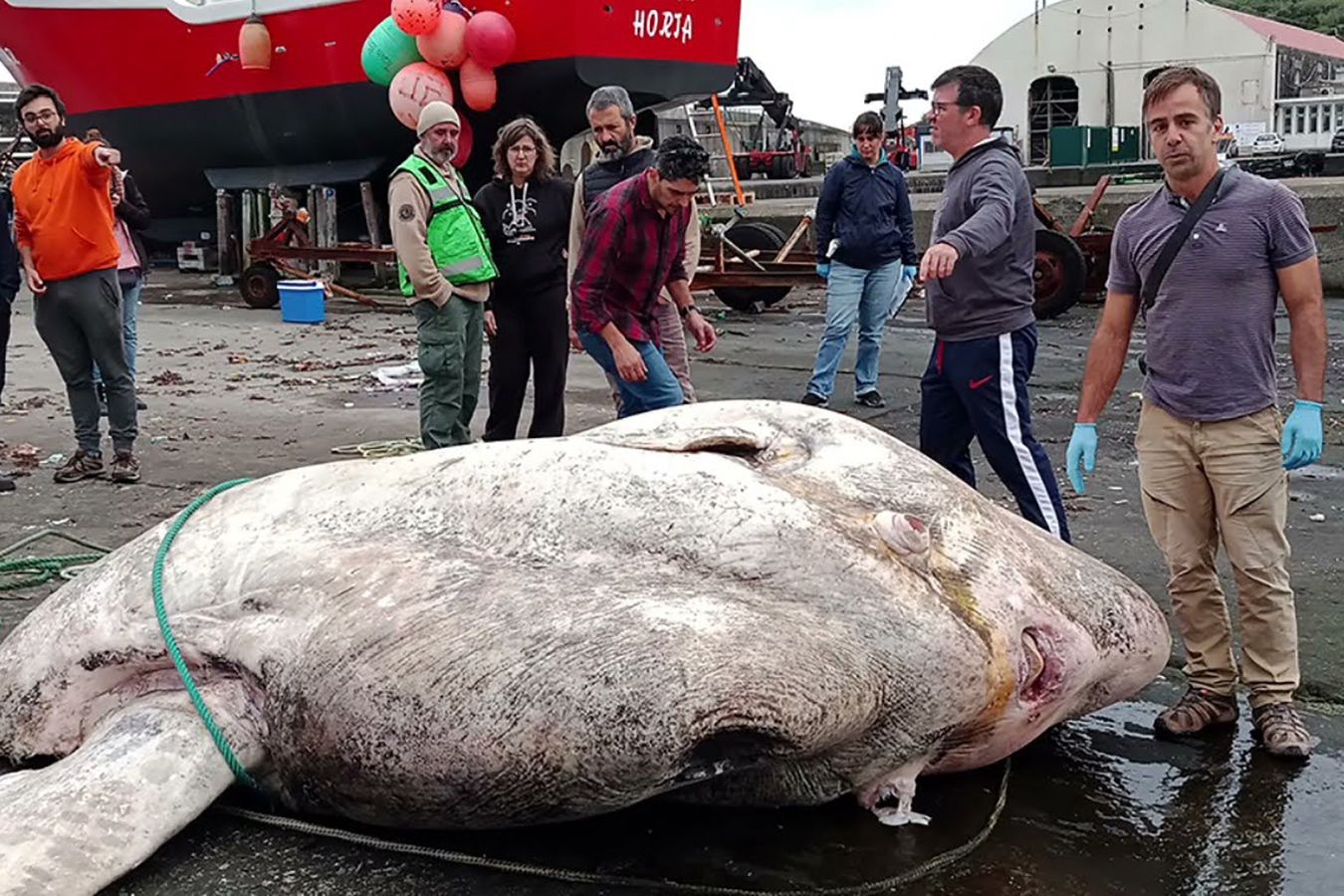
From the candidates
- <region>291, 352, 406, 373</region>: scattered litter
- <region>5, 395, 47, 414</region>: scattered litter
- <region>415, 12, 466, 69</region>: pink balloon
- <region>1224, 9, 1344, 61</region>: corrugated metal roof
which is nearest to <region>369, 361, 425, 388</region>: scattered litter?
<region>291, 352, 406, 373</region>: scattered litter

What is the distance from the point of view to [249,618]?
129 inches

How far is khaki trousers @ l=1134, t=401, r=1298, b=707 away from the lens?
3.78 metres

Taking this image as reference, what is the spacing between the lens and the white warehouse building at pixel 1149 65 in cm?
3966

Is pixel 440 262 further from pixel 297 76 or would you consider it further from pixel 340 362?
pixel 297 76

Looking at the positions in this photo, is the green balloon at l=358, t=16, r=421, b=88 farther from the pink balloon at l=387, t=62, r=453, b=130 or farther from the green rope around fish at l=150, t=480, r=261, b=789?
the green rope around fish at l=150, t=480, r=261, b=789

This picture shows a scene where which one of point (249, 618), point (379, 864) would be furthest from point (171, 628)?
point (379, 864)

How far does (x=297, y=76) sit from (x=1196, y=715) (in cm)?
1566

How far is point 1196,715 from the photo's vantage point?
3.83 metres

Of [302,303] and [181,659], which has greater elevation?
[302,303]

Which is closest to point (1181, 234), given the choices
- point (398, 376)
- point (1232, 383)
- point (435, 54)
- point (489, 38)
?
point (1232, 383)

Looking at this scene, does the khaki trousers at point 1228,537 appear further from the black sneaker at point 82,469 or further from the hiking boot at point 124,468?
the black sneaker at point 82,469

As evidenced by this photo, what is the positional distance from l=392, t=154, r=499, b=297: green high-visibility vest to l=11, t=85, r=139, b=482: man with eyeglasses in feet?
5.09

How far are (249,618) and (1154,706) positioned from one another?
2648 mm

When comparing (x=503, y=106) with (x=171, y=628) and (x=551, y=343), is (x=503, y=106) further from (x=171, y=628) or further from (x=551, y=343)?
(x=171, y=628)
